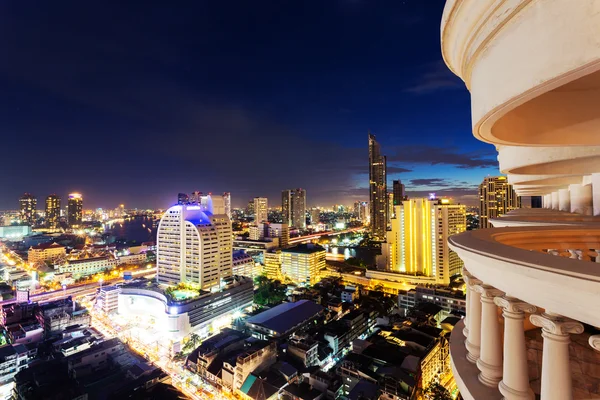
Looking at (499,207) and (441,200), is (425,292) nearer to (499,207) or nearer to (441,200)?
(441,200)

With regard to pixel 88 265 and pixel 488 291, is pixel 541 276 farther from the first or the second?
pixel 88 265

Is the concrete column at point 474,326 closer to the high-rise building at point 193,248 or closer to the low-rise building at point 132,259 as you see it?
the high-rise building at point 193,248

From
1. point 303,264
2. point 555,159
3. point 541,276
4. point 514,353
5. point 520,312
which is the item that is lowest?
point 303,264

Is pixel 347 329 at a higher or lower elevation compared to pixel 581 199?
lower

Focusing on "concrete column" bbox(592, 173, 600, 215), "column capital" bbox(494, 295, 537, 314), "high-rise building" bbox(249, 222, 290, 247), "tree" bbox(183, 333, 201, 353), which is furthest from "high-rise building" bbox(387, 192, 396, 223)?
"column capital" bbox(494, 295, 537, 314)

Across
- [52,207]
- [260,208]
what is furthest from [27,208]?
[260,208]

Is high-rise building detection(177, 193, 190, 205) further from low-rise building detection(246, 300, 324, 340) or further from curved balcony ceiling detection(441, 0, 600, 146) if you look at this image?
curved balcony ceiling detection(441, 0, 600, 146)
